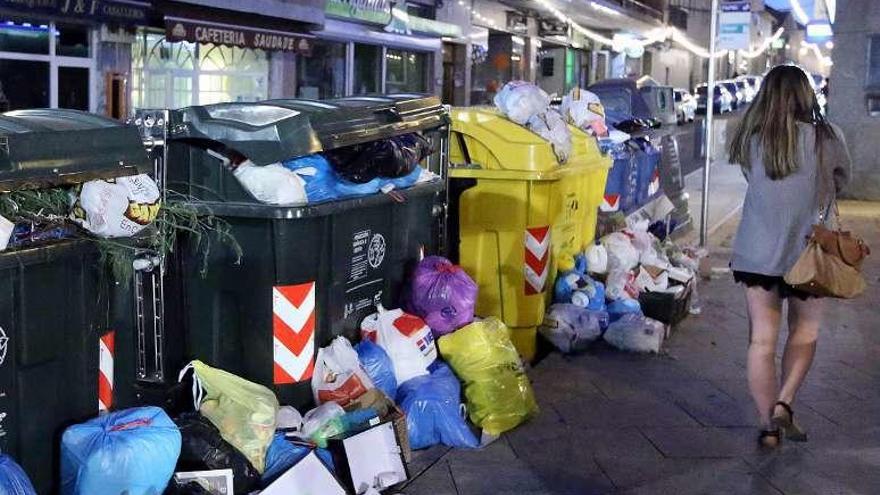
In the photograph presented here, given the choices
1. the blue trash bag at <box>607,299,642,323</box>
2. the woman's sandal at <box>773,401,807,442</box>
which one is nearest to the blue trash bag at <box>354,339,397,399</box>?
the woman's sandal at <box>773,401,807,442</box>

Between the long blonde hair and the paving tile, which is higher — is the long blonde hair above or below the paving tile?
above

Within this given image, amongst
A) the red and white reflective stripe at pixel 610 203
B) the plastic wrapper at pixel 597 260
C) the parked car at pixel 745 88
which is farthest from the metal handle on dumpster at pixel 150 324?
the parked car at pixel 745 88

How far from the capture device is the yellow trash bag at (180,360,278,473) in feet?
14.5

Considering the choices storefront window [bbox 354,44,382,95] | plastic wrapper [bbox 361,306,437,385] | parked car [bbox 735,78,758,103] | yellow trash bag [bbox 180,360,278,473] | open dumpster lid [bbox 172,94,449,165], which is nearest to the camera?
yellow trash bag [bbox 180,360,278,473]

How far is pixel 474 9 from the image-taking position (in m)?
28.4

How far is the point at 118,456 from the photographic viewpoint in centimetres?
380

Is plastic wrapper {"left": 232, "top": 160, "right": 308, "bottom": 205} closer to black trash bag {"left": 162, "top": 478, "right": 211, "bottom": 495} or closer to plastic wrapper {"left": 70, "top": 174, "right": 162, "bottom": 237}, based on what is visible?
plastic wrapper {"left": 70, "top": 174, "right": 162, "bottom": 237}

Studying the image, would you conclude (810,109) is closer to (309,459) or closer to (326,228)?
(326,228)

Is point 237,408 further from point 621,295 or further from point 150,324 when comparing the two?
point 621,295

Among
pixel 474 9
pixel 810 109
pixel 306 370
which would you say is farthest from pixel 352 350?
pixel 474 9

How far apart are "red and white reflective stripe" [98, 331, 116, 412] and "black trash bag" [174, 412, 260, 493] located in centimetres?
27

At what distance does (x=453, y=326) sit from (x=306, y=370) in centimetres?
107

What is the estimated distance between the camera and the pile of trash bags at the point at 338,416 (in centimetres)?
387

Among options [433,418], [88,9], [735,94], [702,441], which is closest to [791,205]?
[702,441]
